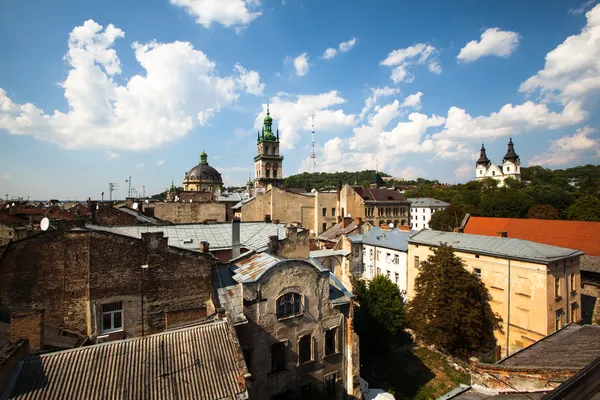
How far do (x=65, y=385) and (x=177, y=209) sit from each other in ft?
109

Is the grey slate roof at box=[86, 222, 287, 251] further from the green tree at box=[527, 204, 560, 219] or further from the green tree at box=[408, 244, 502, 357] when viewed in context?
the green tree at box=[527, 204, 560, 219]

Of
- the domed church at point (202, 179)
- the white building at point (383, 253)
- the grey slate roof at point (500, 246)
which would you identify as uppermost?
the domed church at point (202, 179)

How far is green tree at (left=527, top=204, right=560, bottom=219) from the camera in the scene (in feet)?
183

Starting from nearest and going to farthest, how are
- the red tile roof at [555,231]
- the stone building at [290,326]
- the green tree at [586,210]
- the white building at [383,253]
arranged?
the stone building at [290,326] < the white building at [383,253] < the red tile roof at [555,231] < the green tree at [586,210]

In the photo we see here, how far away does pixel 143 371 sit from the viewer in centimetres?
940

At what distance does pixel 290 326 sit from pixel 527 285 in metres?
19.5

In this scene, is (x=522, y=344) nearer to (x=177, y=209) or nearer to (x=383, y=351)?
(x=383, y=351)

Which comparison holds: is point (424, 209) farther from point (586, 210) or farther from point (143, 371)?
point (143, 371)

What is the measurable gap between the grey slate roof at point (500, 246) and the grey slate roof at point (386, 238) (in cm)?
227

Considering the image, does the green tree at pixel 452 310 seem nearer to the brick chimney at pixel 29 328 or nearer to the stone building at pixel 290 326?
the stone building at pixel 290 326

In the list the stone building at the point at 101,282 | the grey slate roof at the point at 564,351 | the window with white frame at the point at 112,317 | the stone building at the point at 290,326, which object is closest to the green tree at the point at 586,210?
the grey slate roof at the point at 564,351

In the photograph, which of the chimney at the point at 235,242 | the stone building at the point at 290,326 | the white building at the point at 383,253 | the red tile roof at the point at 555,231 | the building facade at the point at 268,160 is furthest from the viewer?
the building facade at the point at 268,160

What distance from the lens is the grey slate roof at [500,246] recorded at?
22172 millimetres

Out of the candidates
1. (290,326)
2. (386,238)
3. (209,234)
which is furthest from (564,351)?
(386,238)
